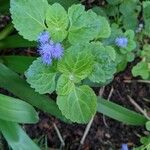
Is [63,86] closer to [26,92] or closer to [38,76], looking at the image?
Answer: [38,76]

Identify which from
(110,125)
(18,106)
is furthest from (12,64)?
(110,125)

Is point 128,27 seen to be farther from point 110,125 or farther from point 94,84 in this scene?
point 110,125

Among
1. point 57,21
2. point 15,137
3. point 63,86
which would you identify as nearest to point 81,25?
point 57,21

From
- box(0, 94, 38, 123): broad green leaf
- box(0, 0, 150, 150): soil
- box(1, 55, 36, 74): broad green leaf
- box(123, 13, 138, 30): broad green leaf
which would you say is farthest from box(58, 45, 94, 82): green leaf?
box(0, 0, 150, 150): soil

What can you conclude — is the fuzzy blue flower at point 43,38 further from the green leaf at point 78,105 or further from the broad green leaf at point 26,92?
the broad green leaf at point 26,92

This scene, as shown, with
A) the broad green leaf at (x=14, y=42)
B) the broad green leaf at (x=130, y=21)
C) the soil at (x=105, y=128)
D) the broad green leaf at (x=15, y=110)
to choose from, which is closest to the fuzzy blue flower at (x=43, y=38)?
the broad green leaf at (x=15, y=110)
